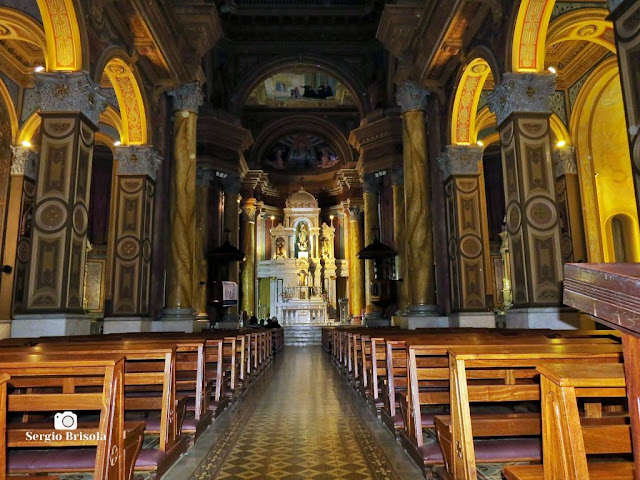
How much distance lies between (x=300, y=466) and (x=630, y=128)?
157 inches

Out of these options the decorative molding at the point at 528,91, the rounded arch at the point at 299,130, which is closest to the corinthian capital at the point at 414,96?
the decorative molding at the point at 528,91

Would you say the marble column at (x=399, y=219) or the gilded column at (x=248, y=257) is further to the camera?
the gilded column at (x=248, y=257)

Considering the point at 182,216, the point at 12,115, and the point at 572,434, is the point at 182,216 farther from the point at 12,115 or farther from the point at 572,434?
the point at 572,434

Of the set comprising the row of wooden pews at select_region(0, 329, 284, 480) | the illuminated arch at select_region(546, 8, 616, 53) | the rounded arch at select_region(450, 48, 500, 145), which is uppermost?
the illuminated arch at select_region(546, 8, 616, 53)

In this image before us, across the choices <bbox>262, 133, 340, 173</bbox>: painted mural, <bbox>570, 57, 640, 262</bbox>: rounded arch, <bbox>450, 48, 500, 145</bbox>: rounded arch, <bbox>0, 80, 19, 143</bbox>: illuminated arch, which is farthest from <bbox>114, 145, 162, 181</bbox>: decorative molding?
<bbox>262, 133, 340, 173</bbox>: painted mural

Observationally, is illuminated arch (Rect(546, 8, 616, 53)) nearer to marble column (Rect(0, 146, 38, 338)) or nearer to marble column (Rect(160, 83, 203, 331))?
marble column (Rect(160, 83, 203, 331))

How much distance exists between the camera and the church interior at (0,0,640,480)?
2.15 m

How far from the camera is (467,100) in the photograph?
935cm

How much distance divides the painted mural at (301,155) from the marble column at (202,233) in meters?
8.96

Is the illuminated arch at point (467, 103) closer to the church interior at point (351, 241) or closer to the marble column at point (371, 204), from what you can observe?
the church interior at point (351, 241)

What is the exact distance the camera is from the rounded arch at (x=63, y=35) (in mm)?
6008

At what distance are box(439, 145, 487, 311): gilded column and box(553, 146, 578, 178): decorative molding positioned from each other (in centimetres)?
297

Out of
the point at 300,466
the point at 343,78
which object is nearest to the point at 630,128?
the point at 300,466

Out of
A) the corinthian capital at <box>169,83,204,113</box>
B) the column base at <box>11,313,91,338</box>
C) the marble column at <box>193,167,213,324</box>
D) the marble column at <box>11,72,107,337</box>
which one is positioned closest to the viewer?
the column base at <box>11,313,91,338</box>
